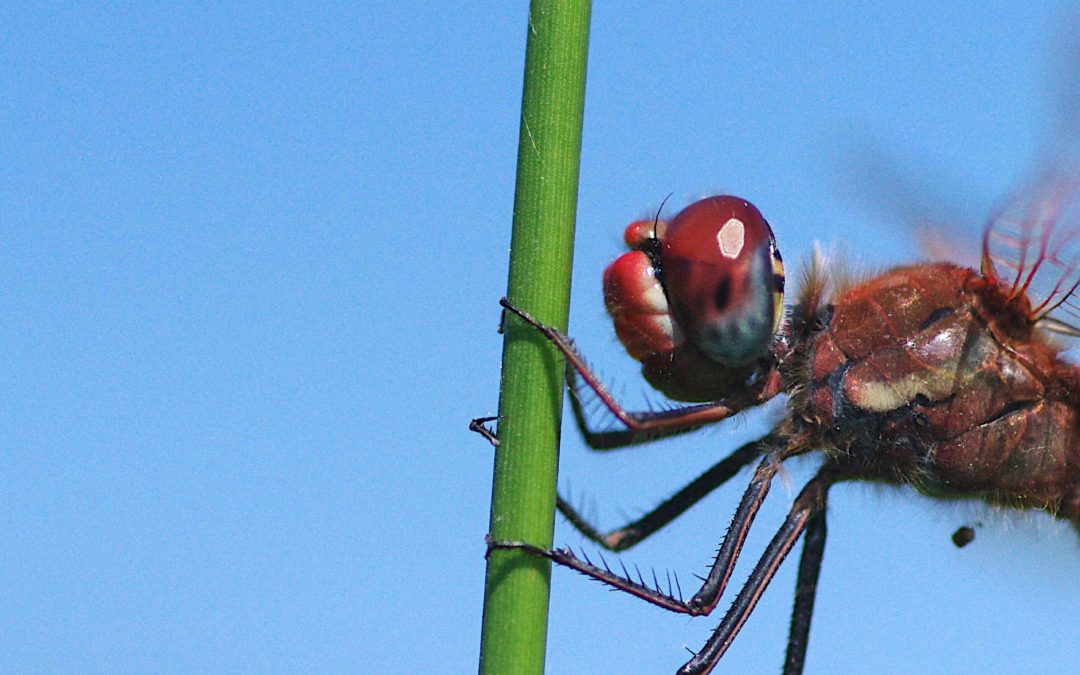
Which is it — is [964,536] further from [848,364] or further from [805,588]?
[848,364]

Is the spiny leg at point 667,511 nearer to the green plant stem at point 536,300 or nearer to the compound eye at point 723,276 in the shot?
the compound eye at point 723,276

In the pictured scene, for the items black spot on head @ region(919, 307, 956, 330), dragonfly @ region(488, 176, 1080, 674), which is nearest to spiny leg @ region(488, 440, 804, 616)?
dragonfly @ region(488, 176, 1080, 674)

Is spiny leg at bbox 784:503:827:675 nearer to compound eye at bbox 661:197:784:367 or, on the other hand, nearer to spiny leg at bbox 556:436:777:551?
spiny leg at bbox 556:436:777:551

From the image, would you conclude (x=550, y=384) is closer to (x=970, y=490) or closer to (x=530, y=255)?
(x=530, y=255)

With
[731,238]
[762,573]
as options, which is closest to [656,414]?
[731,238]

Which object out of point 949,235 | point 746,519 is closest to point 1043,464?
point 949,235

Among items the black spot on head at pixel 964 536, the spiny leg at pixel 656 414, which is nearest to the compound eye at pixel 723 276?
the spiny leg at pixel 656 414
